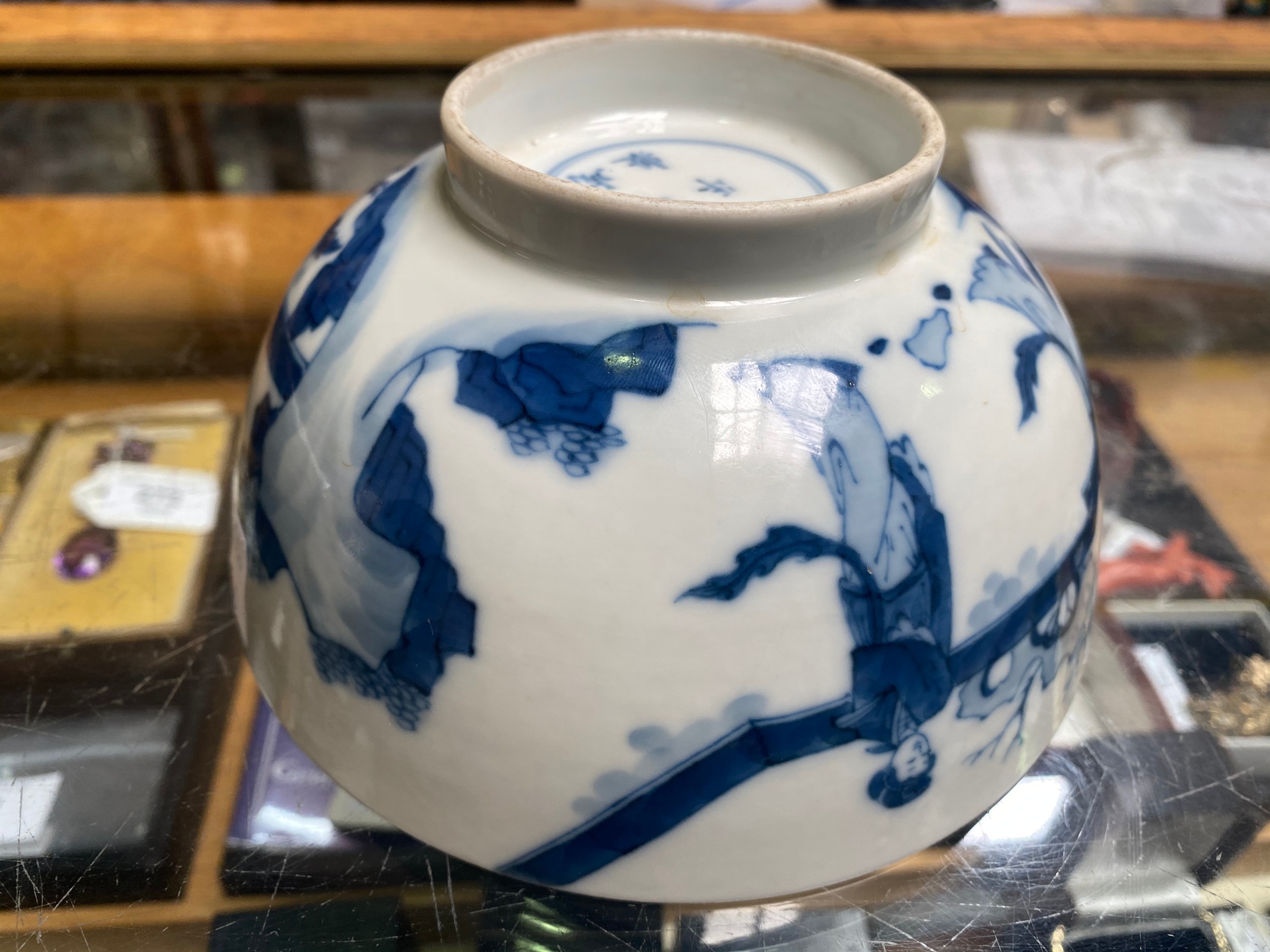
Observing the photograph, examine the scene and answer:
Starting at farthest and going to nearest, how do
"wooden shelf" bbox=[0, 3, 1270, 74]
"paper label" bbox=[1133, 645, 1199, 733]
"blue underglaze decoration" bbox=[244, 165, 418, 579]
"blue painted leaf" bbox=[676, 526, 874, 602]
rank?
1. "wooden shelf" bbox=[0, 3, 1270, 74]
2. "paper label" bbox=[1133, 645, 1199, 733]
3. "blue underglaze decoration" bbox=[244, 165, 418, 579]
4. "blue painted leaf" bbox=[676, 526, 874, 602]

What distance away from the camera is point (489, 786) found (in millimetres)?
465

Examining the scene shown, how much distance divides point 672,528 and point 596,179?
0.26 meters

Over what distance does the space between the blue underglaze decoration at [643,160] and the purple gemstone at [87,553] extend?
58cm

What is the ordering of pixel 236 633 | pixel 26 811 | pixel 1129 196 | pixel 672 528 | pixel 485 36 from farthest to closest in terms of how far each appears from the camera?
pixel 1129 196 → pixel 485 36 → pixel 236 633 → pixel 26 811 → pixel 672 528

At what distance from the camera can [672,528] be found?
0.43 metres

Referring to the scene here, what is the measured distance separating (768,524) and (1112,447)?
0.76 meters

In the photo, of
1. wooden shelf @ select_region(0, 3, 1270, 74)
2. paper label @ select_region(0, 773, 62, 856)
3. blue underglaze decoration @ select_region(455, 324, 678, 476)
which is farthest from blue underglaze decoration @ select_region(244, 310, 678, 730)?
wooden shelf @ select_region(0, 3, 1270, 74)

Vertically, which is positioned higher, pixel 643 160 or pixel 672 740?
pixel 643 160

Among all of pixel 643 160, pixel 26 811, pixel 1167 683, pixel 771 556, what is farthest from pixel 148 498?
pixel 1167 683

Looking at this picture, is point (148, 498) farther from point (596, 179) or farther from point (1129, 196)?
point (1129, 196)

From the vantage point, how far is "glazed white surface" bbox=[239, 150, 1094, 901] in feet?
1.41

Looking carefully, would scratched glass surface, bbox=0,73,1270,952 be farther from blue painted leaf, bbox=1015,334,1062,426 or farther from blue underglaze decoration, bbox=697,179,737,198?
blue underglaze decoration, bbox=697,179,737,198

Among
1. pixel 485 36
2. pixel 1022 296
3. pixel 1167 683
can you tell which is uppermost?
pixel 1022 296

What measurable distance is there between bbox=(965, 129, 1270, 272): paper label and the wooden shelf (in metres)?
0.13
